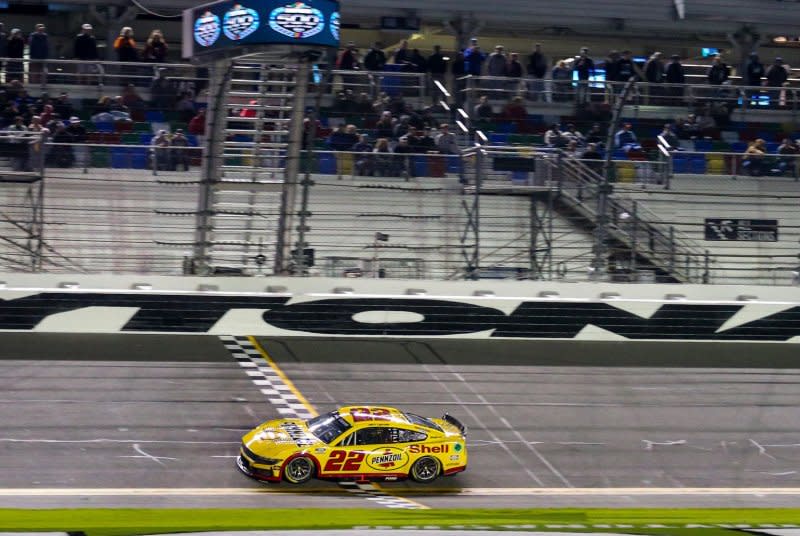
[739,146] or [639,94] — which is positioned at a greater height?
[639,94]

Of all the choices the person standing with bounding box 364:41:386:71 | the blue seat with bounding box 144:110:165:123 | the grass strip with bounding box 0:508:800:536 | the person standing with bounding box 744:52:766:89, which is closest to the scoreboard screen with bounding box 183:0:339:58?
the blue seat with bounding box 144:110:165:123

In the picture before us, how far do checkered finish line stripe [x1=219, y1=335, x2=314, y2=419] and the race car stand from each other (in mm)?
1119

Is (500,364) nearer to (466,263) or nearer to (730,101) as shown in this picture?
(466,263)

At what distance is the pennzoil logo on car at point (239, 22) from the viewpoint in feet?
45.8

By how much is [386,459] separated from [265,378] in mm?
2613

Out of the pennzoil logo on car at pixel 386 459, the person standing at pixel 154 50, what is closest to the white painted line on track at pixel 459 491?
the pennzoil logo on car at pixel 386 459

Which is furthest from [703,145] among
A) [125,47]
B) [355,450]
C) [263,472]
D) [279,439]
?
[263,472]

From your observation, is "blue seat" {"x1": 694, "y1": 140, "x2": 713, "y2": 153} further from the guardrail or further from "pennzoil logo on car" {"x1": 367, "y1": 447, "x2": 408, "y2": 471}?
"pennzoil logo on car" {"x1": 367, "y1": 447, "x2": 408, "y2": 471}

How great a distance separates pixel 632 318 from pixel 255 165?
5123 millimetres

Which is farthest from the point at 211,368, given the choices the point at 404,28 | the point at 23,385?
the point at 404,28

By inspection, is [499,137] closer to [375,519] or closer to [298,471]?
[298,471]

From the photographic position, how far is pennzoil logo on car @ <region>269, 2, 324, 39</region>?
1396 centimetres

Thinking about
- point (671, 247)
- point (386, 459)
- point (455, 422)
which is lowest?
point (386, 459)

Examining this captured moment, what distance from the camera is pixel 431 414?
13016mm
